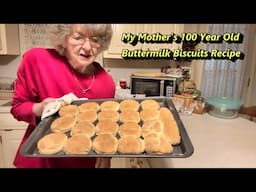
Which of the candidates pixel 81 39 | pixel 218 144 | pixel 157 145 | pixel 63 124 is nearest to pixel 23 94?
pixel 63 124

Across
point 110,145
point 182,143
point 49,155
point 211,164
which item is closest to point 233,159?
point 211,164

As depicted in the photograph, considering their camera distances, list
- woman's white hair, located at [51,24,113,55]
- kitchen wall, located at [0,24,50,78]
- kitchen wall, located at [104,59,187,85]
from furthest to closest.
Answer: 1. kitchen wall, located at [104,59,187,85]
2. kitchen wall, located at [0,24,50,78]
3. woman's white hair, located at [51,24,113,55]

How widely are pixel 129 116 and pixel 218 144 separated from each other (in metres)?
0.42

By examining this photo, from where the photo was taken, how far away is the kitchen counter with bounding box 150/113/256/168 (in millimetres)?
835

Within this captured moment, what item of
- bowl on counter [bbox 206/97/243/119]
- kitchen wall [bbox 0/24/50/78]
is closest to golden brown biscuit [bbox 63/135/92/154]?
bowl on counter [bbox 206/97/243/119]

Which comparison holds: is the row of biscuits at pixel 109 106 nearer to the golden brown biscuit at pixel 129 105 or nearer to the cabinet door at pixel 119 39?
the golden brown biscuit at pixel 129 105

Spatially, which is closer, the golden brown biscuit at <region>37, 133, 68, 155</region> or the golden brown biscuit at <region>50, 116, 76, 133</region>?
the golden brown biscuit at <region>37, 133, 68, 155</region>

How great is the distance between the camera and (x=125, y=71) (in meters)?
2.11

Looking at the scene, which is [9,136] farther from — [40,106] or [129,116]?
[129,116]

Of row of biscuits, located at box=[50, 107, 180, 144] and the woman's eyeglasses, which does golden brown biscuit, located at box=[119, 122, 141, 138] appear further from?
the woman's eyeglasses

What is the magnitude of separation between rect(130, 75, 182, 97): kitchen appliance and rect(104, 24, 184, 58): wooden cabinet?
26cm

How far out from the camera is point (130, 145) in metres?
0.69

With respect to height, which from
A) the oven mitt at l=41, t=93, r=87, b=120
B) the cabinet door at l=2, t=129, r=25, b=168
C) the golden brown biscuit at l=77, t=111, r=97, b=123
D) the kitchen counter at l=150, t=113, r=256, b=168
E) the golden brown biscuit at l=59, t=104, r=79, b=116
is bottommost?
the cabinet door at l=2, t=129, r=25, b=168

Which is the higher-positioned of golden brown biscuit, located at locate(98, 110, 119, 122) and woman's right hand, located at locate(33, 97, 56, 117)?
woman's right hand, located at locate(33, 97, 56, 117)
